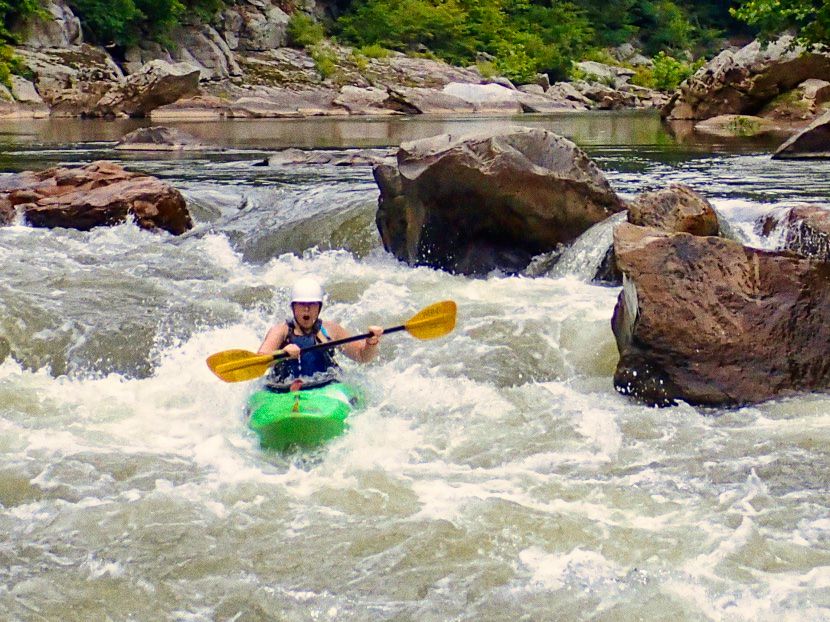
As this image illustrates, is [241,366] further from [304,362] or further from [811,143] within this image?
[811,143]

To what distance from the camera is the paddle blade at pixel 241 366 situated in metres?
5.42

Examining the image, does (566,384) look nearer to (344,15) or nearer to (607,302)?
(607,302)

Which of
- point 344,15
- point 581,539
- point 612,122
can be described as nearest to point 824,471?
point 581,539

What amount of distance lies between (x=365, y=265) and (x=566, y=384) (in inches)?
140

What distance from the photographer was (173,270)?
9.13m

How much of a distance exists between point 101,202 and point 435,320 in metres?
5.85

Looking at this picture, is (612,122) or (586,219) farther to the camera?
(612,122)

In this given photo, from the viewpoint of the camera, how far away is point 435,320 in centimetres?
602

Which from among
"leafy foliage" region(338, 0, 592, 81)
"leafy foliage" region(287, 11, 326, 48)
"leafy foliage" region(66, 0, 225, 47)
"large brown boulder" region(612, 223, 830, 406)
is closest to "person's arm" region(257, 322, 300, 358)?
"large brown boulder" region(612, 223, 830, 406)

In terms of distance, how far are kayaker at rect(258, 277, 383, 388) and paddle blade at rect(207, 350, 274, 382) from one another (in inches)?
6.9

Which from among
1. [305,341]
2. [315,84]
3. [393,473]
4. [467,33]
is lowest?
[315,84]

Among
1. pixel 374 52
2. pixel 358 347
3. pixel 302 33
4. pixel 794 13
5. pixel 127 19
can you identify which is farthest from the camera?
pixel 302 33

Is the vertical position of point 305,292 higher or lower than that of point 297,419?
higher

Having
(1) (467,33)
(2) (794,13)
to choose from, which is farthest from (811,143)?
(1) (467,33)
